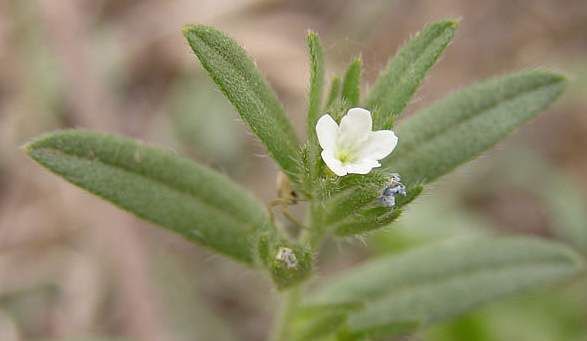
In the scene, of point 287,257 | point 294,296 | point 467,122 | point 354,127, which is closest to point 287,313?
point 294,296

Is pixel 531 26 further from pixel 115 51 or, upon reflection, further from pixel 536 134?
pixel 115 51

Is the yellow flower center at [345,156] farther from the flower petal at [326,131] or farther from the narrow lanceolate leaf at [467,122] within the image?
the narrow lanceolate leaf at [467,122]

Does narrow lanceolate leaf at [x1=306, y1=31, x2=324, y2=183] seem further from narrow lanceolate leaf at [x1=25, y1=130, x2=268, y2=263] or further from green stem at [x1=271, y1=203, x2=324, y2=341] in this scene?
narrow lanceolate leaf at [x1=25, y1=130, x2=268, y2=263]

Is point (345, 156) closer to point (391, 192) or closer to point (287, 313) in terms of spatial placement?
point (391, 192)

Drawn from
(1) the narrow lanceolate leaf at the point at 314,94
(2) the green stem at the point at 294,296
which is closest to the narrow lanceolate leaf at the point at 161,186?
(2) the green stem at the point at 294,296

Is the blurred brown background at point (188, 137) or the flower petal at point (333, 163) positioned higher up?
the blurred brown background at point (188, 137)
